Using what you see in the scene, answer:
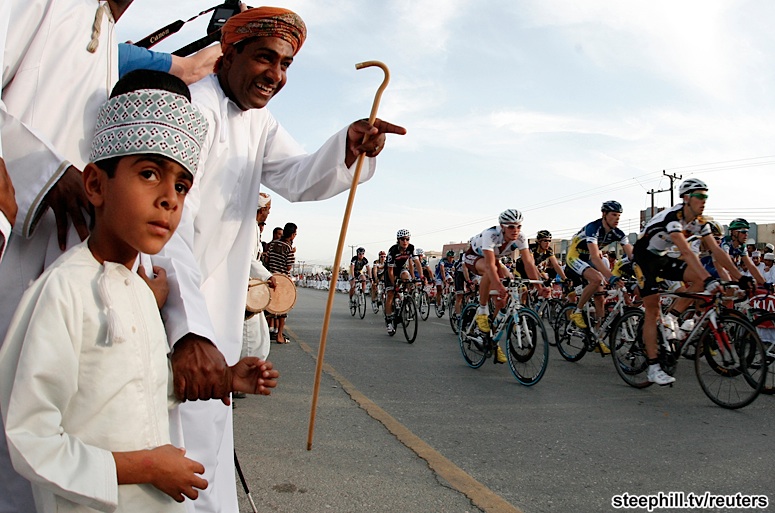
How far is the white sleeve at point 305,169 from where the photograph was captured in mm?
2508

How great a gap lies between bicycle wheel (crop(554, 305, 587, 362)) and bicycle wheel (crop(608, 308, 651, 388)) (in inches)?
59.4

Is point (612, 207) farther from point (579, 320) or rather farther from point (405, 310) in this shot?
point (405, 310)

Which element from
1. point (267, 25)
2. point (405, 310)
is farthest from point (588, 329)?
point (267, 25)

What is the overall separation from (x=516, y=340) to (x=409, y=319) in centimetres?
393

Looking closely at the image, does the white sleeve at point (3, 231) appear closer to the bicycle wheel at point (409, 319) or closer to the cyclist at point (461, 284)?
the bicycle wheel at point (409, 319)

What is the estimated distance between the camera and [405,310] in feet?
37.5

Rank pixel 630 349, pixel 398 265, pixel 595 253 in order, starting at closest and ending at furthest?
pixel 630 349
pixel 595 253
pixel 398 265

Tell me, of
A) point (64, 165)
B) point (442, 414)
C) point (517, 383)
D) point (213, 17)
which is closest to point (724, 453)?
point (442, 414)

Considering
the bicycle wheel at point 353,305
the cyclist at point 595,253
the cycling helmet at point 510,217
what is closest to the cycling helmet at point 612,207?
the cyclist at point 595,253

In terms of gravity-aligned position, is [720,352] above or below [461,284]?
below

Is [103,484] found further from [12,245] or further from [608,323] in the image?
[608,323]

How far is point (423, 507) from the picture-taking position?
3.33m

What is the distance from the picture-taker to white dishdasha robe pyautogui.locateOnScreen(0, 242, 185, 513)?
1.29 m

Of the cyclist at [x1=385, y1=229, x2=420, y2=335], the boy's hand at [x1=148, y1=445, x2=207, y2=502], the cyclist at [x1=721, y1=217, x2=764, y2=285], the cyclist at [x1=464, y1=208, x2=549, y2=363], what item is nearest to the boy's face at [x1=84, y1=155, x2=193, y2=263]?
the boy's hand at [x1=148, y1=445, x2=207, y2=502]
